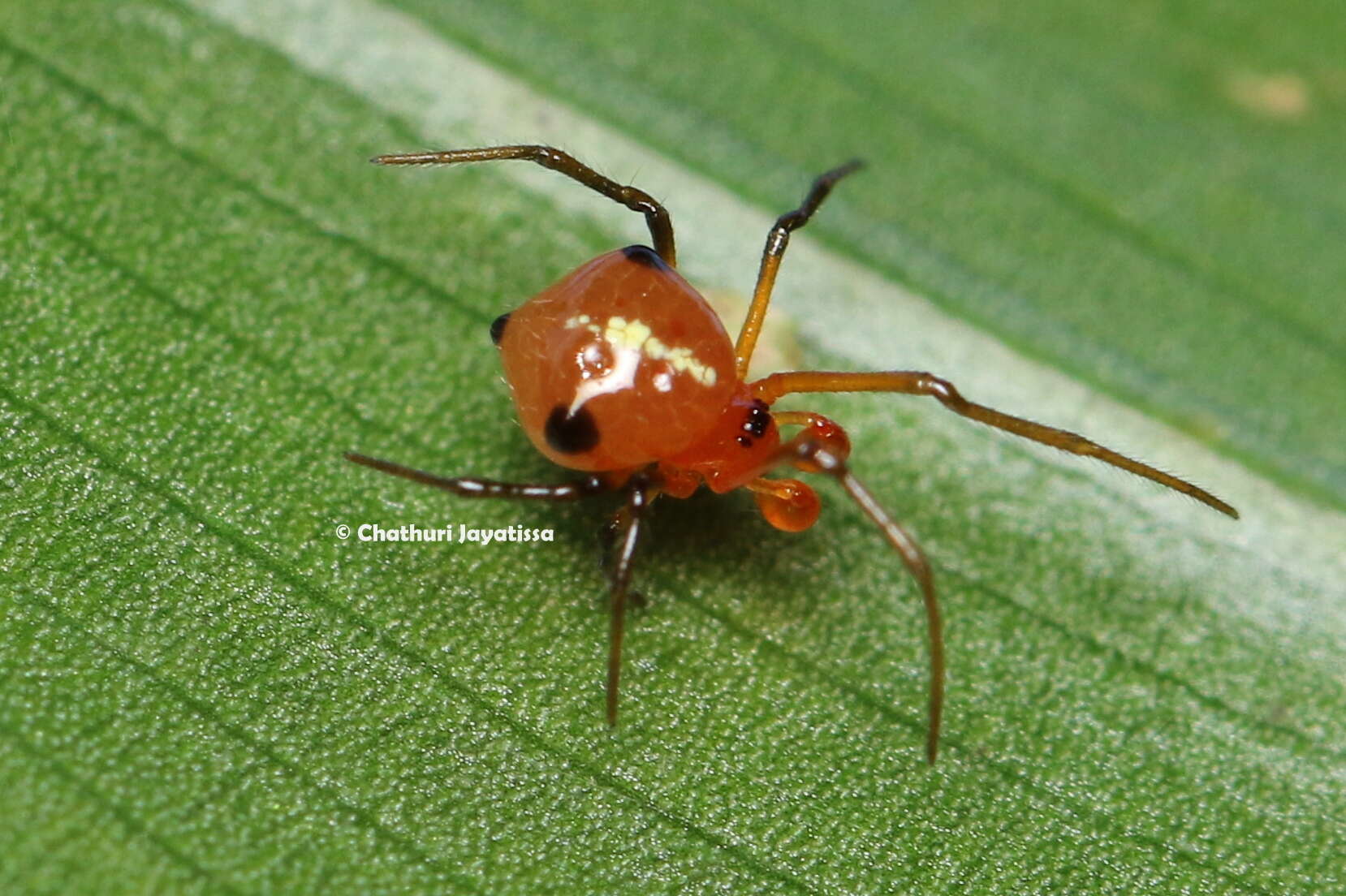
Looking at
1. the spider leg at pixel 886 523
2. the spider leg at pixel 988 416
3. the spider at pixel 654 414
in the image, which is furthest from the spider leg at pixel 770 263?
the spider leg at pixel 886 523

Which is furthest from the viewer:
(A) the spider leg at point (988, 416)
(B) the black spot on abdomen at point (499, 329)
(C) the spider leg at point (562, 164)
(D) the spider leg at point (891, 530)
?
(C) the spider leg at point (562, 164)

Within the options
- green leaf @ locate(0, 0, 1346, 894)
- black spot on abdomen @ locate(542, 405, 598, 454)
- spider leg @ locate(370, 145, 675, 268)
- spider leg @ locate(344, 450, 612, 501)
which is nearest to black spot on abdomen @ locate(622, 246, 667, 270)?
spider leg @ locate(370, 145, 675, 268)

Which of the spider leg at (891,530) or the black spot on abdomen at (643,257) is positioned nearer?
the spider leg at (891,530)

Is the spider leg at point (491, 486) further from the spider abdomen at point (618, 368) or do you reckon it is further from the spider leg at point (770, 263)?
the spider leg at point (770, 263)

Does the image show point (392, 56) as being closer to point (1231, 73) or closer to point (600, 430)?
point (600, 430)

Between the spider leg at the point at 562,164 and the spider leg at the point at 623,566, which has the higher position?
the spider leg at the point at 562,164

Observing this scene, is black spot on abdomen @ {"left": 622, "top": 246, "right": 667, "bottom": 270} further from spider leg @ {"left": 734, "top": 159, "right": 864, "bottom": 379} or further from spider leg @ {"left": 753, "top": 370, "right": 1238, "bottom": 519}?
spider leg @ {"left": 753, "top": 370, "right": 1238, "bottom": 519}

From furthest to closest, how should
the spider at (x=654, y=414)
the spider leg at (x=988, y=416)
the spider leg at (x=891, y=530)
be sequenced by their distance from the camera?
1. the spider leg at (x=988, y=416)
2. the spider at (x=654, y=414)
3. the spider leg at (x=891, y=530)
